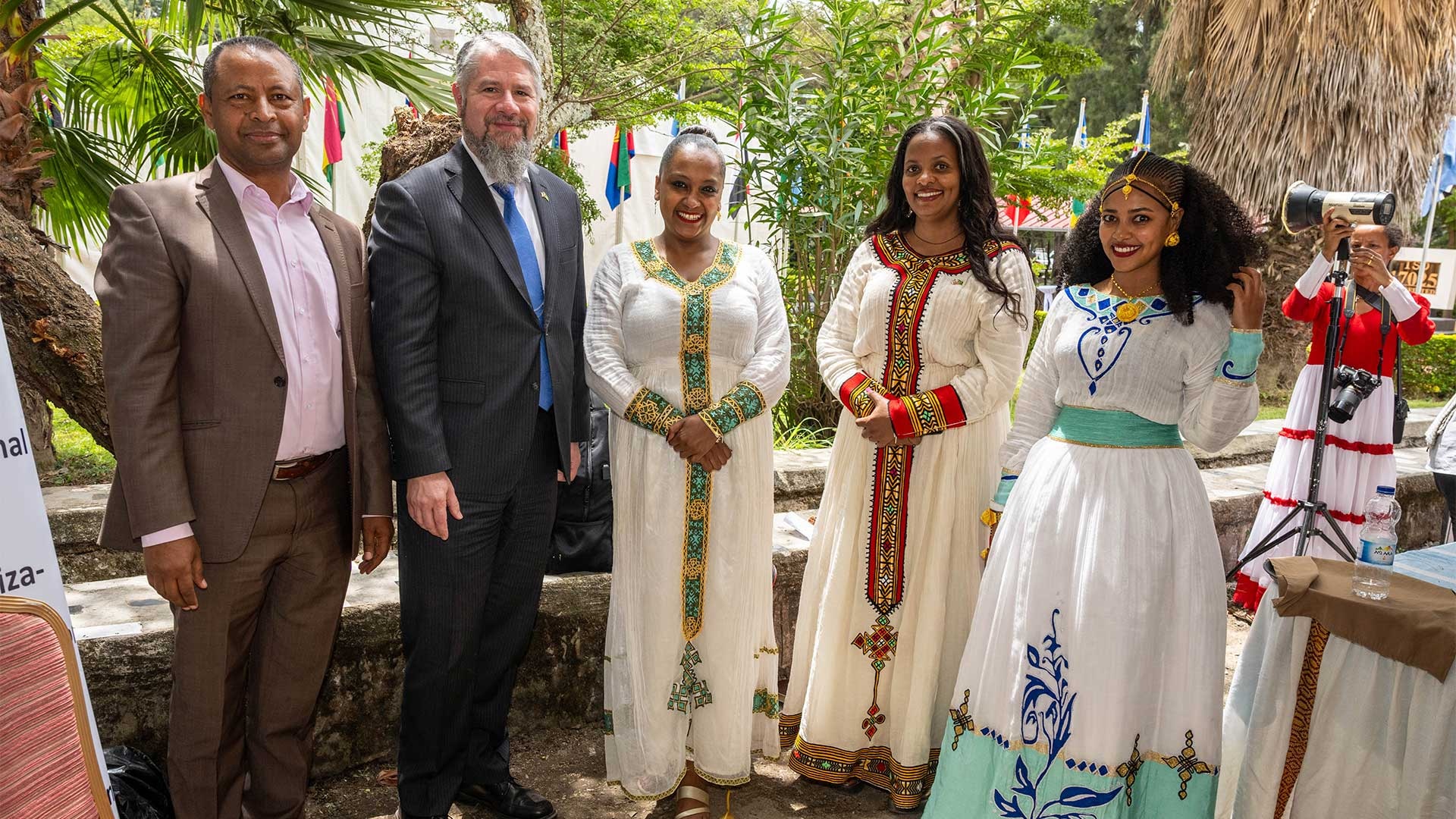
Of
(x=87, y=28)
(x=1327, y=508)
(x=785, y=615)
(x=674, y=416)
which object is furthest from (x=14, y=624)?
(x=87, y=28)

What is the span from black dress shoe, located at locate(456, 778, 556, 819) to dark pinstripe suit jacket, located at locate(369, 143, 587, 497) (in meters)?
1.00

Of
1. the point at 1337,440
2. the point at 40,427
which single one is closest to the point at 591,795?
the point at 40,427

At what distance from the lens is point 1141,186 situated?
8.99 feet

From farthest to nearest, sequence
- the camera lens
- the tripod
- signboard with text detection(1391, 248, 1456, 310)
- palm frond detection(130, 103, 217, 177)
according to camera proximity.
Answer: signboard with text detection(1391, 248, 1456, 310)
palm frond detection(130, 103, 217, 177)
the camera lens
the tripod

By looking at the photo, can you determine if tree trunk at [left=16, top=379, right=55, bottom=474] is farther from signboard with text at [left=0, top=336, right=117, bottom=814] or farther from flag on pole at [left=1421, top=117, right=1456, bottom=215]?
flag on pole at [left=1421, top=117, right=1456, bottom=215]

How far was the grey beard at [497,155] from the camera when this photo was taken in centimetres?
281

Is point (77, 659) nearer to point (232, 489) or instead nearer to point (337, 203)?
point (232, 489)

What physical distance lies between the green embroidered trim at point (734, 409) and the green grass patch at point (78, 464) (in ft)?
12.2

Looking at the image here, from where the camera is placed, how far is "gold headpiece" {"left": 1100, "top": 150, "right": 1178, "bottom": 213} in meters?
2.72

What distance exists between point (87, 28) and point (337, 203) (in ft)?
11.4

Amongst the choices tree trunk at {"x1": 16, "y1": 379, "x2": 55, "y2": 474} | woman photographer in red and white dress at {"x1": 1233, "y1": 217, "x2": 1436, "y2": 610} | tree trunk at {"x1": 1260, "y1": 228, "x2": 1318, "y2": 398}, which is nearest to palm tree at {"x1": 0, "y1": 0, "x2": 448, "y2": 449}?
tree trunk at {"x1": 16, "y1": 379, "x2": 55, "y2": 474}

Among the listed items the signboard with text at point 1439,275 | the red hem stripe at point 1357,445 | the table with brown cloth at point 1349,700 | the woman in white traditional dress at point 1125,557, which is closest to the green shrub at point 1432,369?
the signboard with text at point 1439,275

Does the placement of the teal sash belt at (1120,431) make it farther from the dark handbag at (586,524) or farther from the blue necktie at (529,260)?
the dark handbag at (586,524)

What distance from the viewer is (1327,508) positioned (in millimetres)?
5469
